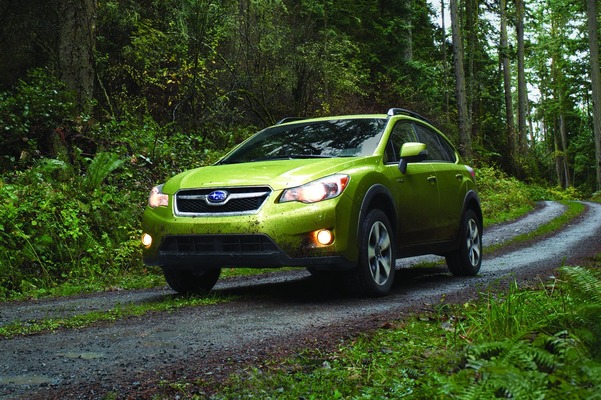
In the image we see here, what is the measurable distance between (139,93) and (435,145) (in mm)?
11848

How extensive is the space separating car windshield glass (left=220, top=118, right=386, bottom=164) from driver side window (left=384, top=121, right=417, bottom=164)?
16 cm

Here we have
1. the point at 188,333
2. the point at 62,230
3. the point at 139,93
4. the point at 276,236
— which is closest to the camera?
the point at 188,333

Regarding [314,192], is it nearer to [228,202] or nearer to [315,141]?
[228,202]

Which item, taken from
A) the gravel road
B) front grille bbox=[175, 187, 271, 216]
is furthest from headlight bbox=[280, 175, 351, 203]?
the gravel road

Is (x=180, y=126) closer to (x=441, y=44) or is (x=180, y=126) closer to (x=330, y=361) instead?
(x=330, y=361)

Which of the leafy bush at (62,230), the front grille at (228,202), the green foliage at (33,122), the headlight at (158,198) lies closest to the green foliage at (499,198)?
the green foliage at (33,122)

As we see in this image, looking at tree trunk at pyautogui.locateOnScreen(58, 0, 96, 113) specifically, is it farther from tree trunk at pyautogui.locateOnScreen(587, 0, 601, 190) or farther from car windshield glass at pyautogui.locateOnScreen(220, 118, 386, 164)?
tree trunk at pyautogui.locateOnScreen(587, 0, 601, 190)

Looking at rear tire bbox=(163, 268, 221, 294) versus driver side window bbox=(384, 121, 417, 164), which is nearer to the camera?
rear tire bbox=(163, 268, 221, 294)

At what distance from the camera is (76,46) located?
14758mm

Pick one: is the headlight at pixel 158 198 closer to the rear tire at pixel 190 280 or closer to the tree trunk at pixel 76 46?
the rear tire at pixel 190 280

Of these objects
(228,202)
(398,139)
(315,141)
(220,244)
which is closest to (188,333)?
(220,244)

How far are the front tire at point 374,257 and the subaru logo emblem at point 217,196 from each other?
1.29m

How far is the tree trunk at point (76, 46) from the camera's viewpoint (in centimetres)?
1471

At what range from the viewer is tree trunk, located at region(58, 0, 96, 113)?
14.7m
